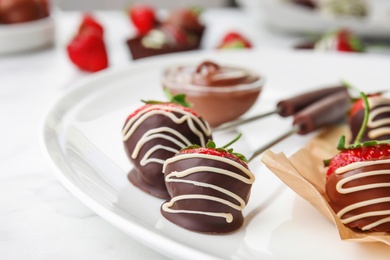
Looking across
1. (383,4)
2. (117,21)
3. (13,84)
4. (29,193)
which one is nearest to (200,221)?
A: (29,193)

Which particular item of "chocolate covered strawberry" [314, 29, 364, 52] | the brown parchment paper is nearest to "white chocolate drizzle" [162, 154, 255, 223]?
the brown parchment paper

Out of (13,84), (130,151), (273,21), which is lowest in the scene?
(130,151)

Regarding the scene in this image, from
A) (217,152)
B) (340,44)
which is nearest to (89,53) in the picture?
(340,44)

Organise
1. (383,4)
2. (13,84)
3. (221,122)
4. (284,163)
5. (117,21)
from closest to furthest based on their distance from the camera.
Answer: (284,163) → (221,122) → (13,84) → (117,21) → (383,4)

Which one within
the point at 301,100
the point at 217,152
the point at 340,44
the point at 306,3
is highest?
the point at 306,3

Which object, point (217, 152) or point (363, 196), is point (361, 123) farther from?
point (217, 152)

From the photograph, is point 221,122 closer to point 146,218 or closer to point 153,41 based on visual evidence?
point 146,218
